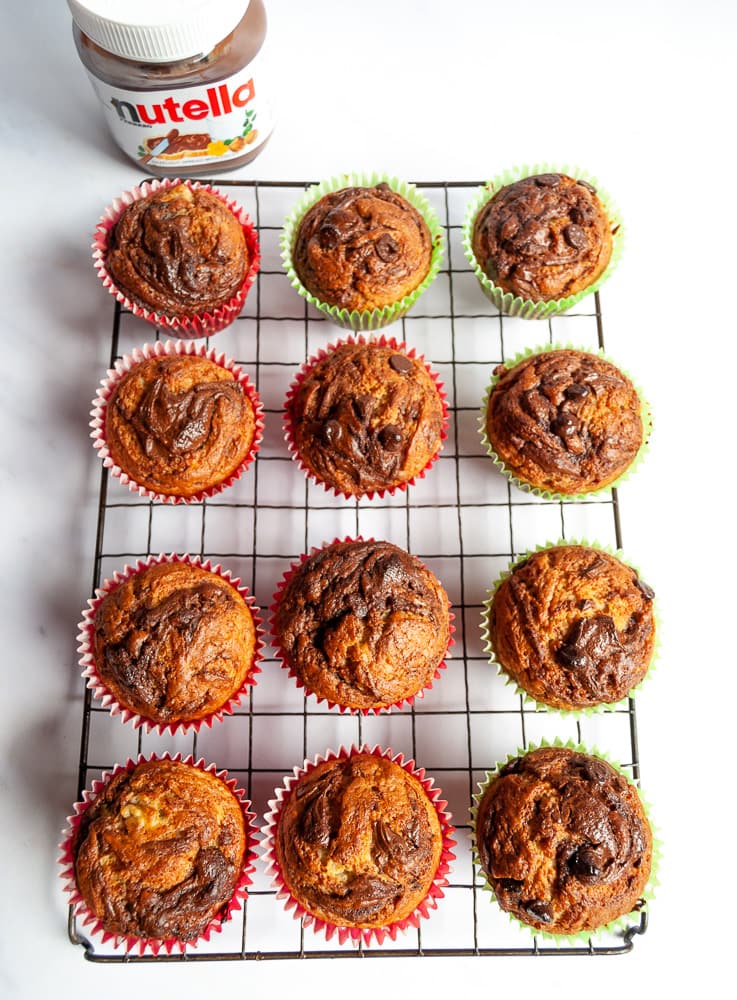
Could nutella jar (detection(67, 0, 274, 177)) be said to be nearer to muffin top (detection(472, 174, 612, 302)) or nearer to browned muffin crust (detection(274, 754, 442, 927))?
muffin top (detection(472, 174, 612, 302))

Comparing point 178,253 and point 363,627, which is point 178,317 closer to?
point 178,253

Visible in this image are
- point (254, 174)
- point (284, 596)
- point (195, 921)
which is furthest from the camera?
point (254, 174)

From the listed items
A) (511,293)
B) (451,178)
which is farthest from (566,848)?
(451,178)

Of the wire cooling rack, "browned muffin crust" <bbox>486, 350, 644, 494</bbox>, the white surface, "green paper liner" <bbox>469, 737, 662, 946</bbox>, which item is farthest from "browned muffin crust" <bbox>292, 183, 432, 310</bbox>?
"green paper liner" <bbox>469, 737, 662, 946</bbox>

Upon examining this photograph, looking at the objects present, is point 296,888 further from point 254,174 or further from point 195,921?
point 254,174

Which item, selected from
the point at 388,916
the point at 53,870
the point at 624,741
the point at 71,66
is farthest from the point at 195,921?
the point at 71,66

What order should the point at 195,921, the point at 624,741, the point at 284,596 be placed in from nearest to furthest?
the point at 195,921 → the point at 284,596 → the point at 624,741
